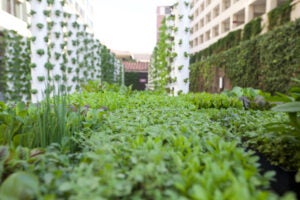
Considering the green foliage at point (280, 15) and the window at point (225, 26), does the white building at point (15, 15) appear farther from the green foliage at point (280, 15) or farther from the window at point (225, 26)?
the window at point (225, 26)

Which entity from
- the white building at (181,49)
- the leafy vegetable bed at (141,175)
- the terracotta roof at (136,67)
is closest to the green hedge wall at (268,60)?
the white building at (181,49)

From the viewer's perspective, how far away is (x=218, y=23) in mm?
24906

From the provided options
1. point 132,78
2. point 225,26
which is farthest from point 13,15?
point 225,26

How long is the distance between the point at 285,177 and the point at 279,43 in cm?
753

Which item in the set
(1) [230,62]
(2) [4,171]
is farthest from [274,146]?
(1) [230,62]

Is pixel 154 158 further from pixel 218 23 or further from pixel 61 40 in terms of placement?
pixel 218 23

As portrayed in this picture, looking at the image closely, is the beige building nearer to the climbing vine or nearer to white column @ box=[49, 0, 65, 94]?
the climbing vine

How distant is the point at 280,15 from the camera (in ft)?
29.6

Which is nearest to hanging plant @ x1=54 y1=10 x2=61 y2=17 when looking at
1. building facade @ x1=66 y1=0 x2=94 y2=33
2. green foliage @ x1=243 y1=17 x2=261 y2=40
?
building facade @ x1=66 y1=0 x2=94 y2=33

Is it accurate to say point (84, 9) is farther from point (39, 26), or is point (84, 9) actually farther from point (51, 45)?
point (39, 26)

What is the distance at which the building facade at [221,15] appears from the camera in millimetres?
17656

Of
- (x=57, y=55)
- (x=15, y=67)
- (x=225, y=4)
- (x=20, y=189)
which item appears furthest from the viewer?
(x=225, y=4)

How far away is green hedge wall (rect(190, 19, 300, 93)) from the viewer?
278 inches

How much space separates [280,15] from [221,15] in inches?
620
